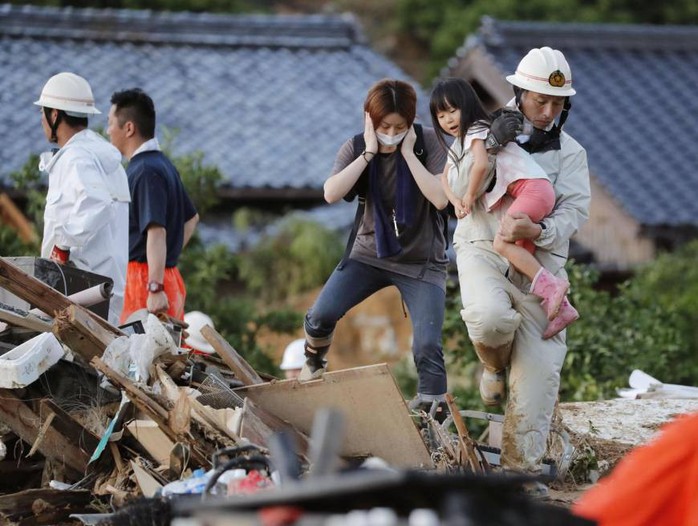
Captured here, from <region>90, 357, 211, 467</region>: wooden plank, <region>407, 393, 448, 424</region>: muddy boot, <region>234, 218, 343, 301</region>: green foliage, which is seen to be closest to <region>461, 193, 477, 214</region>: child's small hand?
<region>407, 393, 448, 424</region>: muddy boot

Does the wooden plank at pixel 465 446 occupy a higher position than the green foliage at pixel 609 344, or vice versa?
the wooden plank at pixel 465 446

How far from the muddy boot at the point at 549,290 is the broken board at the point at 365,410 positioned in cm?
88

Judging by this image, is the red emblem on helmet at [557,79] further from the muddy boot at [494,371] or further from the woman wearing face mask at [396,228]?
the muddy boot at [494,371]

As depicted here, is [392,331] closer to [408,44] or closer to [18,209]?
[18,209]

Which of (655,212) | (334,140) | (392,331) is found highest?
(334,140)

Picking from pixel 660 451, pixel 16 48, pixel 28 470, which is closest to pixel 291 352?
pixel 28 470

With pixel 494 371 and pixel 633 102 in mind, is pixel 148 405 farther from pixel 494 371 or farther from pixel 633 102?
pixel 633 102

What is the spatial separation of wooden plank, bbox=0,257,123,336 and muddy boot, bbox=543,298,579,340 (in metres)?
2.27

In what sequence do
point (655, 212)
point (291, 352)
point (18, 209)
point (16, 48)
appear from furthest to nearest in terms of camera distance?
point (16, 48) < point (655, 212) < point (18, 209) < point (291, 352)

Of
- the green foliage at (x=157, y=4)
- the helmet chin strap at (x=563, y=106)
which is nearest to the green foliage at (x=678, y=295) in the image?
the helmet chin strap at (x=563, y=106)

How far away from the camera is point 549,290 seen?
6301 mm

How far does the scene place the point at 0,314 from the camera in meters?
6.49

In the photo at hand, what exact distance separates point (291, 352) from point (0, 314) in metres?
3.65

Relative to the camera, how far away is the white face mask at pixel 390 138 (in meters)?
6.76
